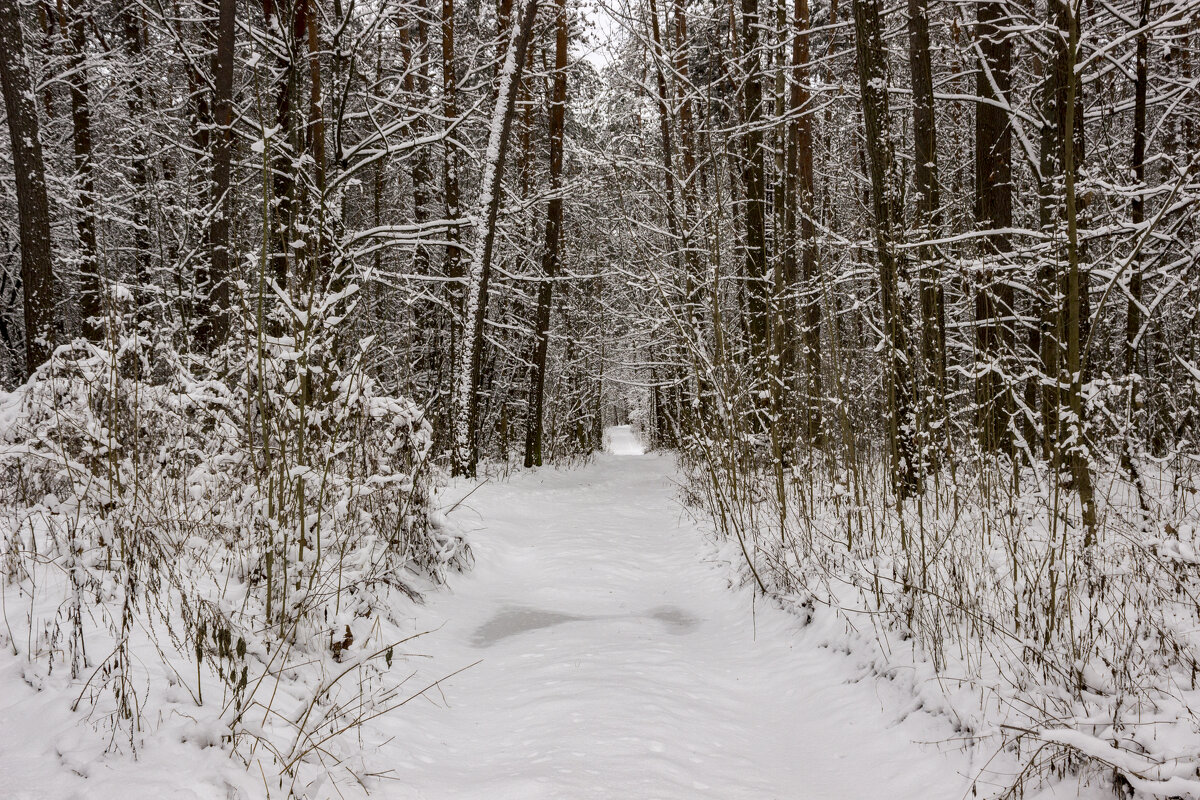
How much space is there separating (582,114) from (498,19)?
726 cm

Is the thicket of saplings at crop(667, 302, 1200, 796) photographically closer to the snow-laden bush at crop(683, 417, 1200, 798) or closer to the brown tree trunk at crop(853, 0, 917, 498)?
the snow-laden bush at crop(683, 417, 1200, 798)

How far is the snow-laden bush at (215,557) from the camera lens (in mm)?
2971

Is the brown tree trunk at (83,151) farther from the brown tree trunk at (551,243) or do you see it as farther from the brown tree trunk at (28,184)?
the brown tree trunk at (551,243)

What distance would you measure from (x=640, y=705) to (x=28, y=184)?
9.19 meters

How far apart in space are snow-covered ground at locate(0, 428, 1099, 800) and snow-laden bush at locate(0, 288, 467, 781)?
0.65 ft

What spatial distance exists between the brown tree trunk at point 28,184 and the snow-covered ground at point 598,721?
20.2 feet

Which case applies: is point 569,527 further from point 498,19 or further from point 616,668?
point 498,19

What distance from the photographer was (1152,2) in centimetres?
683

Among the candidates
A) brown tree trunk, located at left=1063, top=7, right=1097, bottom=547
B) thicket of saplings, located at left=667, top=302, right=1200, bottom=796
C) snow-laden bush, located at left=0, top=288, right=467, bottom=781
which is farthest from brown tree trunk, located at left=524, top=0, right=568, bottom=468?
brown tree trunk, located at left=1063, top=7, right=1097, bottom=547

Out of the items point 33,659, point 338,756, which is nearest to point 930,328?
point 338,756

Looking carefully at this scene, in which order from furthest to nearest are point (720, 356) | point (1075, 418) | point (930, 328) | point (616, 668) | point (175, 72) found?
point (175, 72)
point (720, 356)
point (616, 668)
point (930, 328)
point (1075, 418)

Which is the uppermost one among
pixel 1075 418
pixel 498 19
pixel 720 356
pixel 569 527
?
pixel 498 19

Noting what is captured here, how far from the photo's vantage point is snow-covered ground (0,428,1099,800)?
2.60m

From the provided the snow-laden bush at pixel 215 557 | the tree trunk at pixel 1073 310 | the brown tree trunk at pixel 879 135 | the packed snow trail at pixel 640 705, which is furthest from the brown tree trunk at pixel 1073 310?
the snow-laden bush at pixel 215 557
